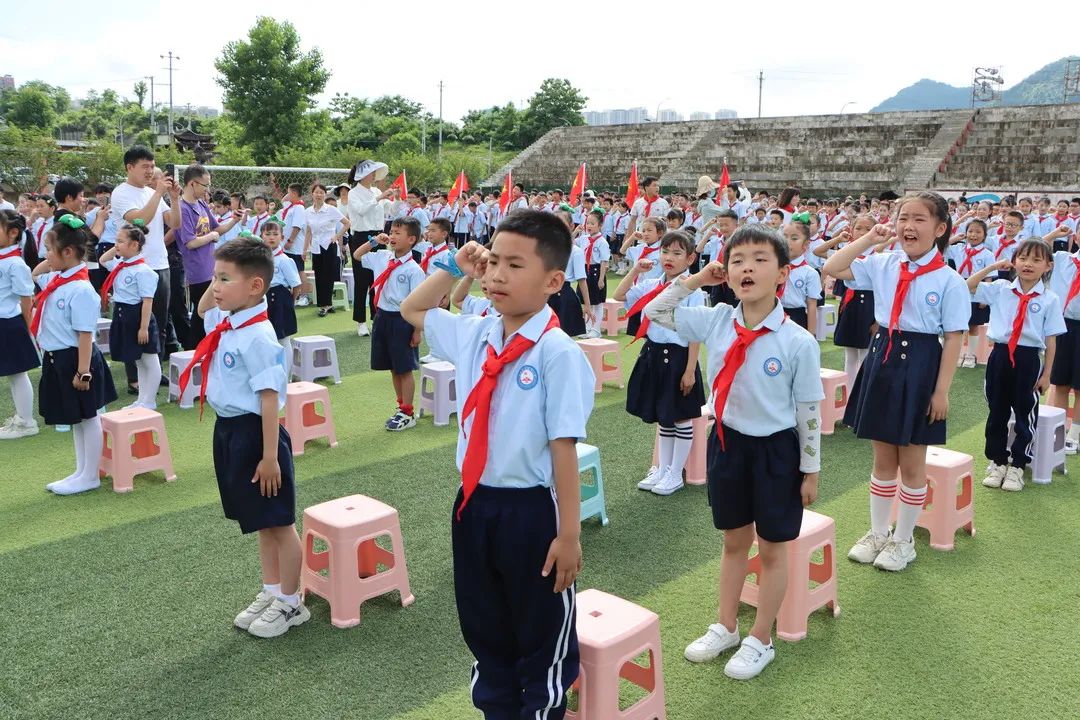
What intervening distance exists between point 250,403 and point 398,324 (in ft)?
9.64

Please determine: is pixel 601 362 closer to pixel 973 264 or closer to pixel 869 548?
pixel 869 548

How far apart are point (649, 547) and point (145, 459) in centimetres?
303

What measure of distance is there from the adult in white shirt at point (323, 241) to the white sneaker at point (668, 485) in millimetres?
6910

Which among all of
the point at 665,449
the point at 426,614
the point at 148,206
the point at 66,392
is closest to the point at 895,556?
the point at 665,449

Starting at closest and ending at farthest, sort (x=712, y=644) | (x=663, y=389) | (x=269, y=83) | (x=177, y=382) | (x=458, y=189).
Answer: (x=712, y=644) < (x=663, y=389) < (x=177, y=382) < (x=458, y=189) < (x=269, y=83)

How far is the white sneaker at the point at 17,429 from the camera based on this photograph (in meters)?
5.70

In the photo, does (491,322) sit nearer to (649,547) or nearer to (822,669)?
(822,669)

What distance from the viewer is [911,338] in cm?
369

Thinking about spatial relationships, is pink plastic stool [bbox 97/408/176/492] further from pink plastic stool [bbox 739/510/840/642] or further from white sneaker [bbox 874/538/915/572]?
white sneaker [bbox 874/538/915/572]

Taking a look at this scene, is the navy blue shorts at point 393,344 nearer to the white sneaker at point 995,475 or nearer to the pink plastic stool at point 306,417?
the pink plastic stool at point 306,417

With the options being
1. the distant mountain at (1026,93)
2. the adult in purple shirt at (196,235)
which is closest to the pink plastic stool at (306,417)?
the adult in purple shirt at (196,235)

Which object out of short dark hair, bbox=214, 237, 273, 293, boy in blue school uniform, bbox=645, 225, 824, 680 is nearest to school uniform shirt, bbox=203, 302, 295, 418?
short dark hair, bbox=214, 237, 273, 293

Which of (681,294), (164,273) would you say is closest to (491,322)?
(681,294)

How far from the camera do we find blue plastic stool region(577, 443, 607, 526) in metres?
4.34
